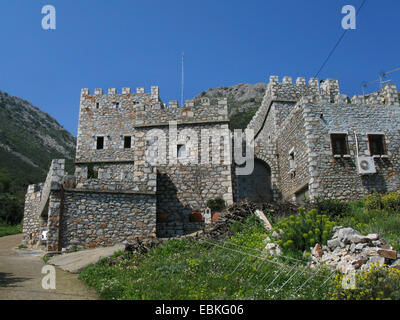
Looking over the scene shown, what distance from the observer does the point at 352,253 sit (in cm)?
679

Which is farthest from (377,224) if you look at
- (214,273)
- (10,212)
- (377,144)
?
(10,212)

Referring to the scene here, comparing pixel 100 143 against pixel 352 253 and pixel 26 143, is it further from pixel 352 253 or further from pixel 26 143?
pixel 26 143

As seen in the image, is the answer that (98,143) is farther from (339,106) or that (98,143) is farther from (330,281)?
(330,281)

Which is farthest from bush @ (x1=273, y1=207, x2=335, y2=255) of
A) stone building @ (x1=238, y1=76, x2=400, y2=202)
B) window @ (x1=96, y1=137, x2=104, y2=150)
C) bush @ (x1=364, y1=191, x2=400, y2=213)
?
window @ (x1=96, y1=137, x2=104, y2=150)

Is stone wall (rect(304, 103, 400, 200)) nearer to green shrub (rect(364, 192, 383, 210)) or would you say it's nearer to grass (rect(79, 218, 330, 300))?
green shrub (rect(364, 192, 383, 210))

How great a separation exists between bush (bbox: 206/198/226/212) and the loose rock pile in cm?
722

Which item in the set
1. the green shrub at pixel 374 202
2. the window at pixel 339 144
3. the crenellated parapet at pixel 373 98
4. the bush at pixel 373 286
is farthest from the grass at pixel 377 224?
the crenellated parapet at pixel 373 98

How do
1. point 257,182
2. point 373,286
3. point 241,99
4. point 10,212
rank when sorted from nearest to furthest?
point 373,286 < point 257,182 < point 10,212 < point 241,99

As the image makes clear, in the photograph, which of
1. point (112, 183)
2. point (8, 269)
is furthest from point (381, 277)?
point (112, 183)

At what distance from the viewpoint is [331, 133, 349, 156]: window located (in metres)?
15.1

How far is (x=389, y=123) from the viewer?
1573cm

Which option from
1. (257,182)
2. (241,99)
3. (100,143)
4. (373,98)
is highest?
(241,99)

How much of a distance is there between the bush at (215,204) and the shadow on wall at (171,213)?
0.76 metres

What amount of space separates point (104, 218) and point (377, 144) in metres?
12.1
